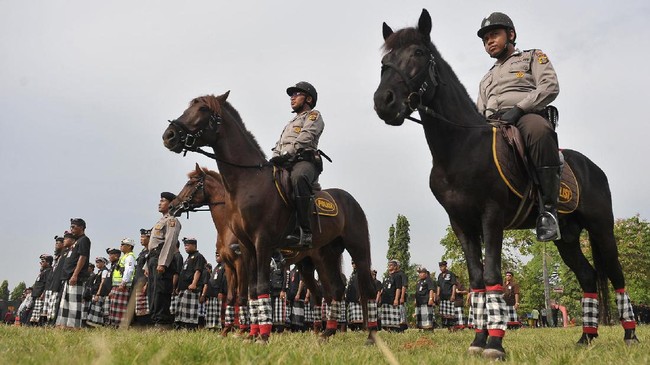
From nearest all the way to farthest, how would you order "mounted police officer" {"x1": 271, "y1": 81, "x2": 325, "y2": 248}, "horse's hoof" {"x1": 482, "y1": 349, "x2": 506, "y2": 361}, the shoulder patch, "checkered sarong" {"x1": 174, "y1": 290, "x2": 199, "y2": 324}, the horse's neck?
"horse's hoof" {"x1": 482, "y1": 349, "x2": 506, "y2": 361}, the horse's neck, the shoulder patch, "mounted police officer" {"x1": 271, "y1": 81, "x2": 325, "y2": 248}, "checkered sarong" {"x1": 174, "y1": 290, "x2": 199, "y2": 324}

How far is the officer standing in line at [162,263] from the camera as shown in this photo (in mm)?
13133

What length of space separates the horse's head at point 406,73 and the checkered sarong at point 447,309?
17.8 metres

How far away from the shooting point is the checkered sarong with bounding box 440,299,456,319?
71.1ft

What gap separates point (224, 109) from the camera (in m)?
8.30

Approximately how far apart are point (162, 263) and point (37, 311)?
898 centimetres

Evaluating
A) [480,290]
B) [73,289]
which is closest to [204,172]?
[73,289]

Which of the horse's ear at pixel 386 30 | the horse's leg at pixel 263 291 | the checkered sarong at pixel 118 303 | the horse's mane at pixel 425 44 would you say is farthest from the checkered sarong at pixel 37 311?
the horse's mane at pixel 425 44

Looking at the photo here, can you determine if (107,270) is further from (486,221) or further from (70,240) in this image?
(486,221)

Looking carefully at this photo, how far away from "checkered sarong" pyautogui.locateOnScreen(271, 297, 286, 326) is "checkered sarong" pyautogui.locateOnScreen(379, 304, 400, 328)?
4.52 meters

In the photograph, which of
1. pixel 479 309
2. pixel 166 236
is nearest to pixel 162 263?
pixel 166 236

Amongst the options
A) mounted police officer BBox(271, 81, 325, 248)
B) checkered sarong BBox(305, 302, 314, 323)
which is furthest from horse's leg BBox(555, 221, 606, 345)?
checkered sarong BBox(305, 302, 314, 323)

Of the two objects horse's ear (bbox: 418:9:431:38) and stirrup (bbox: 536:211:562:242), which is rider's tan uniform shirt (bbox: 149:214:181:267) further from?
stirrup (bbox: 536:211:562:242)

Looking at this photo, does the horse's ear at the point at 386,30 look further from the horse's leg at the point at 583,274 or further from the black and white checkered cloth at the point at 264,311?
the black and white checkered cloth at the point at 264,311

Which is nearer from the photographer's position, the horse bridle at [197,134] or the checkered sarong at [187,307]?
the horse bridle at [197,134]
